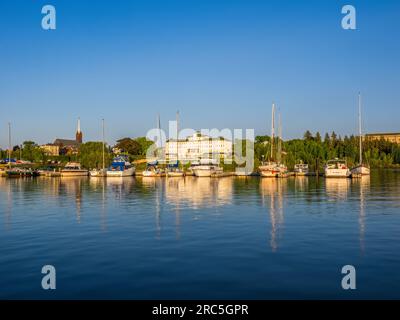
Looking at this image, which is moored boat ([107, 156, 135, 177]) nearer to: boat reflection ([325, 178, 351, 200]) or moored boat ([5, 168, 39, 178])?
moored boat ([5, 168, 39, 178])

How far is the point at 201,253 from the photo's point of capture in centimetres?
1972

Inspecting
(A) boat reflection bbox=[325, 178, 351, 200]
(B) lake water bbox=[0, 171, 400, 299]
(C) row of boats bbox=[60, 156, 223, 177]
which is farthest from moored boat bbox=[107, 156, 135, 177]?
(B) lake water bbox=[0, 171, 400, 299]

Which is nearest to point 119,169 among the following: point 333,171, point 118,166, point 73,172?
point 118,166

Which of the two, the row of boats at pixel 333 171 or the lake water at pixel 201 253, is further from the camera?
the row of boats at pixel 333 171

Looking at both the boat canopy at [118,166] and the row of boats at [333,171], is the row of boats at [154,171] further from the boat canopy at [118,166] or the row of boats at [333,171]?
the row of boats at [333,171]

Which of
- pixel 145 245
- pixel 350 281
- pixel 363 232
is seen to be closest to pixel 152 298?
pixel 350 281

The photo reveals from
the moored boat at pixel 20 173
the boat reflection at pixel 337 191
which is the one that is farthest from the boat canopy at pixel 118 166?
the boat reflection at pixel 337 191

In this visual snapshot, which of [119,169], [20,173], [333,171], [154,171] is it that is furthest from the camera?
[20,173]

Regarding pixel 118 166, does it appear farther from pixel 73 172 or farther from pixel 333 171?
pixel 333 171

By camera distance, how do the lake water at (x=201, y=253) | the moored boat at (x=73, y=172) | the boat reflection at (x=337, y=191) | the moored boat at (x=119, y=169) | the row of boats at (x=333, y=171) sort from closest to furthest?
the lake water at (x=201, y=253)
the boat reflection at (x=337, y=191)
the row of boats at (x=333, y=171)
the moored boat at (x=119, y=169)
the moored boat at (x=73, y=172)

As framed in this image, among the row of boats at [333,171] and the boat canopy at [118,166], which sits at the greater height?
the boat canopy at [118,166]

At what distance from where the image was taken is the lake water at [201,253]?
14.4 metres
